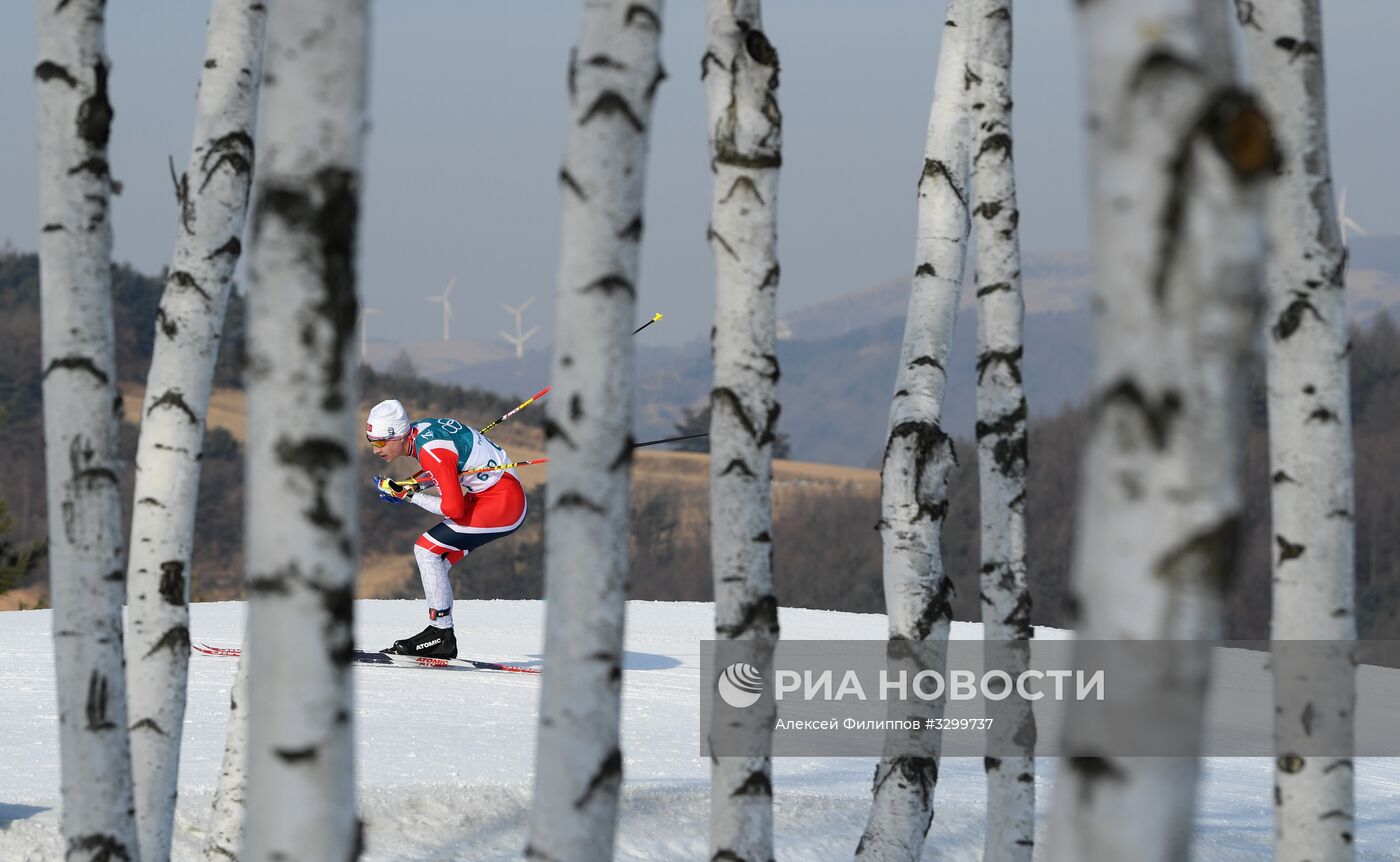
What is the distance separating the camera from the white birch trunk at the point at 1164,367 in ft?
5.37

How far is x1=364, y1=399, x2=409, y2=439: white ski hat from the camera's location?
1031 cm

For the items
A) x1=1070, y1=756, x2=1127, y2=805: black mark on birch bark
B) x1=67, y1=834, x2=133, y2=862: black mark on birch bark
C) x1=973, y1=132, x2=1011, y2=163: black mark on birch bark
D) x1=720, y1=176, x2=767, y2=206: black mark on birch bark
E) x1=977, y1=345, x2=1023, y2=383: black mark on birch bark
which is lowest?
x1=67, y1=834, x2=133, y2=862: black mark on birch bark

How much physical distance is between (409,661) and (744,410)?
774 centimetres

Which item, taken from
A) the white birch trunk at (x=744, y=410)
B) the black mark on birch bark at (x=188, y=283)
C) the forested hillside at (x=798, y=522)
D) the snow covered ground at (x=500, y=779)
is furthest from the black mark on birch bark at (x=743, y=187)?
the forested hillside at (x=798, y=522)

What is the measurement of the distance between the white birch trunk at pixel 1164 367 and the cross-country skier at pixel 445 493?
8790mm

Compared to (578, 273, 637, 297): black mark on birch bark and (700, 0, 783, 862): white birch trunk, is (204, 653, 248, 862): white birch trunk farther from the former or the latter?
(578, 273, 637, 297): black mark on birch bark

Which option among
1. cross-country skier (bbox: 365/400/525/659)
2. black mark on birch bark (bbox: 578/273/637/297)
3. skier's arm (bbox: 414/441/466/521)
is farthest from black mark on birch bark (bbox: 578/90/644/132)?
skier's arm (bbox: 414/441/466/521)

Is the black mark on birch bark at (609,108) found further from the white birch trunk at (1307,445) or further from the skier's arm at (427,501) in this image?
the skier's arm at (427,501)

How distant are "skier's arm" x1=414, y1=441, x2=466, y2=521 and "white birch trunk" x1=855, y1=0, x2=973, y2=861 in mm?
5605

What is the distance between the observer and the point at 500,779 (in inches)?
290

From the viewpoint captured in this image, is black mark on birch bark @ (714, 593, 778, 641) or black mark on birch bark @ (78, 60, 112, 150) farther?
black mark on birch bark @ (714, 593, 778, 641)

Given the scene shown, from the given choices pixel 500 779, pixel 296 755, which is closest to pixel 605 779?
pixel 296 755

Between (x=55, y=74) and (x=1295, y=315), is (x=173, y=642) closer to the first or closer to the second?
(x=55, y=74)

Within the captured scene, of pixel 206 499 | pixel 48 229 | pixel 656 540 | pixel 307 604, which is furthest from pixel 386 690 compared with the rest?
pixel 206 499
